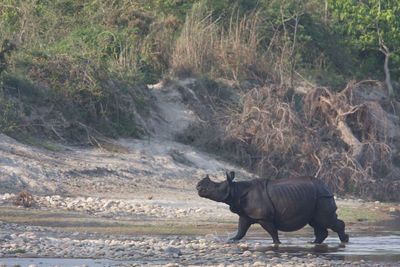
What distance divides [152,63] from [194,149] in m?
4.37

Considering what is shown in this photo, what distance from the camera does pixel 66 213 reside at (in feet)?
42.9

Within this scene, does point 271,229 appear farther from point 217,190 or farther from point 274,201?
point 217,190

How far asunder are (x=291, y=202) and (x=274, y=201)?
0.26 metres

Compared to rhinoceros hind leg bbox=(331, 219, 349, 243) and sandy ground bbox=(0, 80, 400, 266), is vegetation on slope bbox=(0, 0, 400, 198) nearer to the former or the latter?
sandy ground bbox=(0, 80, 400, 266)

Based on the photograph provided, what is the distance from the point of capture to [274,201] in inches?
445

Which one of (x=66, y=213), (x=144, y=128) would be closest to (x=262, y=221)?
(x=66, y=213)

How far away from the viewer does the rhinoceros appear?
11.3 meters

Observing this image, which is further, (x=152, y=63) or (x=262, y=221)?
(x=152, y=63)

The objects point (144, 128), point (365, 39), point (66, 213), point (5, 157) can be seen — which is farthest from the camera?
point (365, 39)

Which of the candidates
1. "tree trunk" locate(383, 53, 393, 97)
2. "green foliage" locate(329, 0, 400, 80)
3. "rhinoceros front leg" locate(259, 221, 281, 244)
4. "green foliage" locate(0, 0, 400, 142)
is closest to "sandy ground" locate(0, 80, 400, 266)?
"rhinoceros front leg" locate(259, 221, 281, 244)

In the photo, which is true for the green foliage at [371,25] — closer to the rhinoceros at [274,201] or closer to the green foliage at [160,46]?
the green foliage at [160,46]

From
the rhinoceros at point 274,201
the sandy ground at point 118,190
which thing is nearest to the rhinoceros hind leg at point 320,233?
the rhinoceros at point 274,201

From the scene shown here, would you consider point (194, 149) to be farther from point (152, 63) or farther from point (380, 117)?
point (380, 117)

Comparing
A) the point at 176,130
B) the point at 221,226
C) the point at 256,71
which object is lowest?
the point at 221,226
